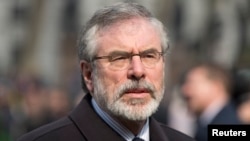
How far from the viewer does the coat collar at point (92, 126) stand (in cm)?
544

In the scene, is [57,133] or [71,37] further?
[71,37]

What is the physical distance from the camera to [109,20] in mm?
5473

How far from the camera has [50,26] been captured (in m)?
23.0

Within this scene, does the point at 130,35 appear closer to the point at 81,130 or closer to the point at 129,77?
the point at 129,77


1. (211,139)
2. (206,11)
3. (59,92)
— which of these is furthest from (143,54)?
(206,11)

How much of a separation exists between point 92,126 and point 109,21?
49cm

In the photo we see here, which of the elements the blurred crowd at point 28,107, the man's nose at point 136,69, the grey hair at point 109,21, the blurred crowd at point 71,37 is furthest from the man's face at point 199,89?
the blurred crowd at point 71,37

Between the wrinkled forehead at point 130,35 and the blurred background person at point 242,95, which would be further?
the blurred background person at point 242,95

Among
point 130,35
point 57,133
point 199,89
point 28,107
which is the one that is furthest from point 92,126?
point 28,107

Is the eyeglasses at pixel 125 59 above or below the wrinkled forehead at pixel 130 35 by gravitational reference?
below

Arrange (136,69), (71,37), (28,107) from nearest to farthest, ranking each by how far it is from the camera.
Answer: (136,69)
(28,107)
(71,37)

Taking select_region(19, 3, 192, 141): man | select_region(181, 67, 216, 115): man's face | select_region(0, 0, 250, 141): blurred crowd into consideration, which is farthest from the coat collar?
select_region(0, 0, 250, 141): blurred crowd

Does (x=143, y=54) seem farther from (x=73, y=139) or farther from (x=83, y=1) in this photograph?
(x=83, y=1)

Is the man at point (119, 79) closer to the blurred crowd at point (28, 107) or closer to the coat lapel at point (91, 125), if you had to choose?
the coat lapel at point (91, 125)
